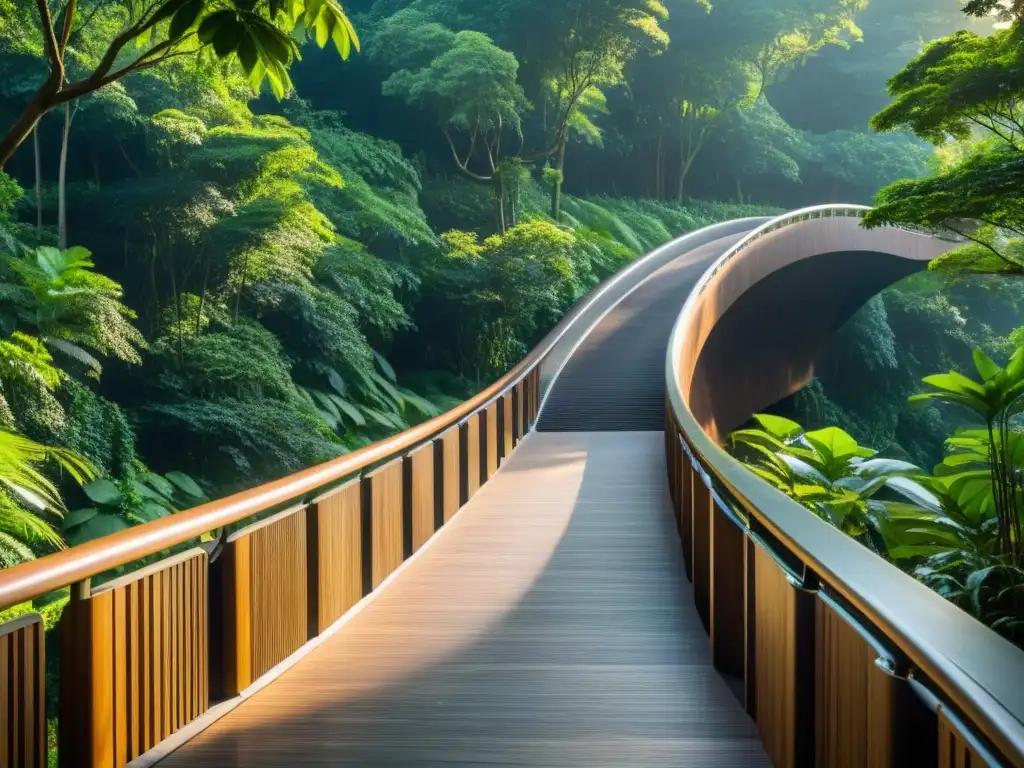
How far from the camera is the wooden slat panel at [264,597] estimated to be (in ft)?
12.3

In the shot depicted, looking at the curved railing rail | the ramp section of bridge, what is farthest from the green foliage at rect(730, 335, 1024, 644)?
the ramp section of bridge

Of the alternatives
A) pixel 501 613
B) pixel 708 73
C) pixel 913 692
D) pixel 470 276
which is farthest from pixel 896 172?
pixel 913 692

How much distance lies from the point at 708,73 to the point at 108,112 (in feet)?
95.3

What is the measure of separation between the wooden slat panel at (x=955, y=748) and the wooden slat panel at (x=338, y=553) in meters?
3.41

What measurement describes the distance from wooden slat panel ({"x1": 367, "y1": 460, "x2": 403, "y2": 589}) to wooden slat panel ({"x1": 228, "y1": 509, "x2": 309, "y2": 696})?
1235 millimetres

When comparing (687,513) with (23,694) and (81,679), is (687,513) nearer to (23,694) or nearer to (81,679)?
(81,679)

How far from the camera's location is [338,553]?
5.14 metres

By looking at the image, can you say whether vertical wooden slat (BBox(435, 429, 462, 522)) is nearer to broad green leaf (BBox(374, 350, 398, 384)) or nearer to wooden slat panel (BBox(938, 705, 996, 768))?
wooden slat panel (BBox(938, 705, 996, 768))

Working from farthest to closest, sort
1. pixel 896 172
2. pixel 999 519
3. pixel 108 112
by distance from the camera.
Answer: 1. pixel 896 172
2. pixel 108 112
3. pixel 999 519

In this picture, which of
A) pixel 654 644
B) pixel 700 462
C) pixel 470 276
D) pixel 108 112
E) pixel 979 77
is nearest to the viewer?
pixel 654 644

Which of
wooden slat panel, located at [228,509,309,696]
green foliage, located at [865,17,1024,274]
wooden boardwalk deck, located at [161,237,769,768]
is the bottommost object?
wooden boardwalk deck, located at [161,237,769,768]

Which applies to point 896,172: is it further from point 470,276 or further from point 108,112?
point 108,112

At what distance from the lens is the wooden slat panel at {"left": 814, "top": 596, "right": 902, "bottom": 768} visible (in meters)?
1.85

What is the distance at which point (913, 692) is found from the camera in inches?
69.6
